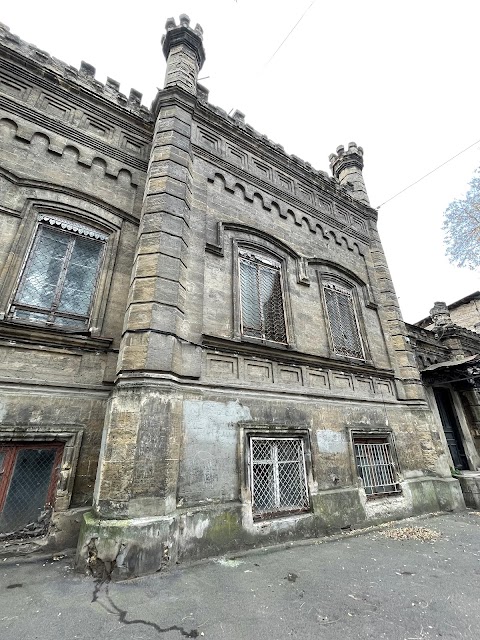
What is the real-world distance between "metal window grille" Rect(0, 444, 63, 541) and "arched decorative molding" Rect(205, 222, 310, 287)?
4.86 metres

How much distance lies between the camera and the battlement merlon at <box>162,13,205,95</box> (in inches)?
316

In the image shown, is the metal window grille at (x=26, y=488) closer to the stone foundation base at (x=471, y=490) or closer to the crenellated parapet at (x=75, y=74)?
the crenellated parapet at (x=75, y=74)

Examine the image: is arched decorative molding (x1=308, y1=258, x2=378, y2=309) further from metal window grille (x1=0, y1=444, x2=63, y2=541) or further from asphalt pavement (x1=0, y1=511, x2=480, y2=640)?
metal window grille (x1=0, y1=444, x2=63, y2=541)

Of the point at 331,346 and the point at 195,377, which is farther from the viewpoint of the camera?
the point at 331,346

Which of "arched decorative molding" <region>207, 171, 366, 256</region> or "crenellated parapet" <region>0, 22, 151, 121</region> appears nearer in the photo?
"crenellated parapet" <region>0, 22, 151, 121</region>

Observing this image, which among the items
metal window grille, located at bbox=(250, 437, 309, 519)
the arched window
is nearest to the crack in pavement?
metal window grille, located at bbox=(250, 437, 309, 519)

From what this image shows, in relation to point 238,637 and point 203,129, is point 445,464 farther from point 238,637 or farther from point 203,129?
point 203,129

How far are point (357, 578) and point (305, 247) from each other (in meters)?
7.30

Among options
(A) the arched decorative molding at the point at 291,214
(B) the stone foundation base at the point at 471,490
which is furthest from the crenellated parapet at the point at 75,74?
(B) the stone foundation base at the point at 471,490

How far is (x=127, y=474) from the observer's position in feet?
12.9

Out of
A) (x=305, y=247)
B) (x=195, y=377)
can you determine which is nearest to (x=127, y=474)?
(x=195, y=377)

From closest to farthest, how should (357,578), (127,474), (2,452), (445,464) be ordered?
(357,578), (127,474), (2,452), (445,464)

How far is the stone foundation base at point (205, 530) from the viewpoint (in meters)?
3.54

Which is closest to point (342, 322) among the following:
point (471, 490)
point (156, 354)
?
point (471, 490)
